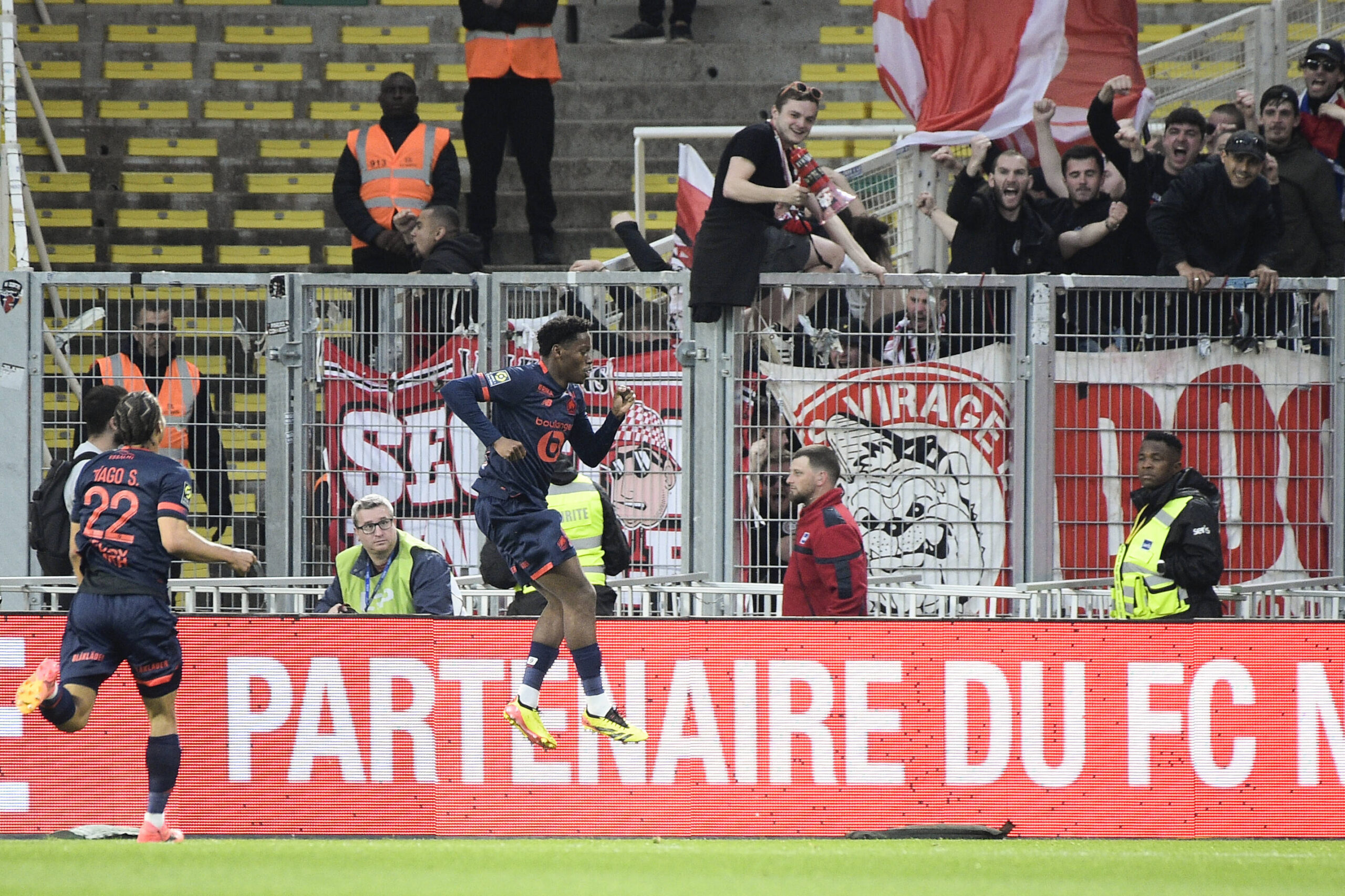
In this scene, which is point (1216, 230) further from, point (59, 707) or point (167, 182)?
point (167, 182)

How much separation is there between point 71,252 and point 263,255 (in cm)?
206

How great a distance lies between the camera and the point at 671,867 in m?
7.85

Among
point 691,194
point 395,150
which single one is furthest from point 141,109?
point 691,194

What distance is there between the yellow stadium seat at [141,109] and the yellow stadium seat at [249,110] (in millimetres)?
337

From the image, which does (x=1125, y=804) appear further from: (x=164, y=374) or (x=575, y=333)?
(x=164, y=374)

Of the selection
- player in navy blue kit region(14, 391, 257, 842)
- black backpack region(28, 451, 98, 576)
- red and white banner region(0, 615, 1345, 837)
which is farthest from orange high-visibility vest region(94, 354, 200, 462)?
player in navy blue kit region(14, 391, 257, 842)

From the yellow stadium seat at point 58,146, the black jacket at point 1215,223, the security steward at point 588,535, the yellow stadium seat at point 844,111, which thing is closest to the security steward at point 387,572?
the security steward at point 588,535

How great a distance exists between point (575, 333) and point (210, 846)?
10.2ft

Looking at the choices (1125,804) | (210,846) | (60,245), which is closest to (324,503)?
(210,846)

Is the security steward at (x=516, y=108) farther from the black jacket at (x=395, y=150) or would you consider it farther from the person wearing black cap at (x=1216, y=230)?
the person wearing black cap at (x=1216, y=230)

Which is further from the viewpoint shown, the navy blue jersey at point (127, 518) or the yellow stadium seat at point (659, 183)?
the yellow stadium seat at point (659, 183)

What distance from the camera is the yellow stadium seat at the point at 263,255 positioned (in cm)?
1839

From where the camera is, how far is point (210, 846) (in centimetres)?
820

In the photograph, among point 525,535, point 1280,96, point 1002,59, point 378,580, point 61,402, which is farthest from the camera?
point 1002,59
